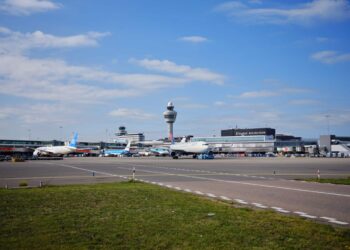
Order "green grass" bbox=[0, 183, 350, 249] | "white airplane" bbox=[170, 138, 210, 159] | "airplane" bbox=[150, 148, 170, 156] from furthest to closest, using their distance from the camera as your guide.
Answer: "airplane" bbox=[150, 148, 170, 156] < "white airplane" bbox=[170, 138, 210, 159] < "green grass" bbox=[0, 183, 350, 249]

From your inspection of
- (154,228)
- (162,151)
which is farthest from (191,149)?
(154,228)

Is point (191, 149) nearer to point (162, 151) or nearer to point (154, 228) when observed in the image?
point (162, 151)

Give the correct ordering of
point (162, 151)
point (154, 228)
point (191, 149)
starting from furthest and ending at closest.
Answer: point (162, 151) < point (191, 149) < point (154, 228)

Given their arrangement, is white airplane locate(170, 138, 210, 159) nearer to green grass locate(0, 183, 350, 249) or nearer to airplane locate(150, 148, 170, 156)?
airplane locate(150, 148, 170, 156)

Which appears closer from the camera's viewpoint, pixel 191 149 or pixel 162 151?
pixel 191 149

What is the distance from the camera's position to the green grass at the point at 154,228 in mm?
7965

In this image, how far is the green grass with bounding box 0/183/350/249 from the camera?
7.96 m

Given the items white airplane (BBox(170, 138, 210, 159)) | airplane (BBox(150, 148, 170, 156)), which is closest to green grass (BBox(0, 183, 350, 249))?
white airplane (BBox(170, 138, 210, 159))

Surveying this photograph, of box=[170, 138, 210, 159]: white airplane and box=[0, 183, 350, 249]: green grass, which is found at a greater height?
box=[170, 138, 210, 159]: white airplane

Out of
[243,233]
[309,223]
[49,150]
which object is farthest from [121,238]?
[49,150]

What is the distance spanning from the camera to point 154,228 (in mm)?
9516

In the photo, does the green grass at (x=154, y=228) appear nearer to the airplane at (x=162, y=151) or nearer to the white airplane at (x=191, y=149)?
the white airplane at (x=191, y=149)

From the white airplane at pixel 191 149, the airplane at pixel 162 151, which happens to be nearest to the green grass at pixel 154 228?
the white airplane at pixel 191 149

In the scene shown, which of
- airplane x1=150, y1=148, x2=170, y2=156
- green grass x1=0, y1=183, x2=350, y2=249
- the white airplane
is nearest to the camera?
green grass x1=0, y1=183, x2=350, y2=249
